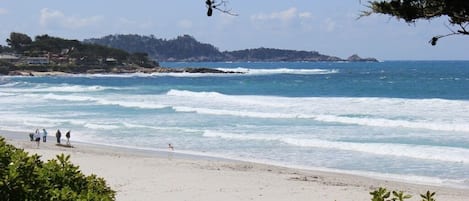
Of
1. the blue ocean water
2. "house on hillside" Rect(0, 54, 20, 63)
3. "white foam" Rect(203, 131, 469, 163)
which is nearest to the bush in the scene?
the blue ocean water

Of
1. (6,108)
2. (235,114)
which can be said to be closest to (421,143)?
(235,114)

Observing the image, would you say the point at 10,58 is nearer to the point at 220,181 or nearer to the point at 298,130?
the point at 298,130

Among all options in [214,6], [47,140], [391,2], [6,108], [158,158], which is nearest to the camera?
[214,6]

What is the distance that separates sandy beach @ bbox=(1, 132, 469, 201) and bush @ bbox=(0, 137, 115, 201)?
7.31 metres

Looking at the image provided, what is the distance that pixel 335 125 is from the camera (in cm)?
2825

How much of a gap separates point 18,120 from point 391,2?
2796 centimetres

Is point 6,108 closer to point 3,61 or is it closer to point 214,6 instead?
point 214,6

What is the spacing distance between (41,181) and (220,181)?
10062 millimetres

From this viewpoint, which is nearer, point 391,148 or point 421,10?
point 421,10

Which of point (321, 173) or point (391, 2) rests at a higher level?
point (391, 2)

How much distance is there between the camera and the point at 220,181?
580 inches

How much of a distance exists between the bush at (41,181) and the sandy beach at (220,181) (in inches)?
288

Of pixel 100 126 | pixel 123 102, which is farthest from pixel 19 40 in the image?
pixel 100 126

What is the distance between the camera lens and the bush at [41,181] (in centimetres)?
455
